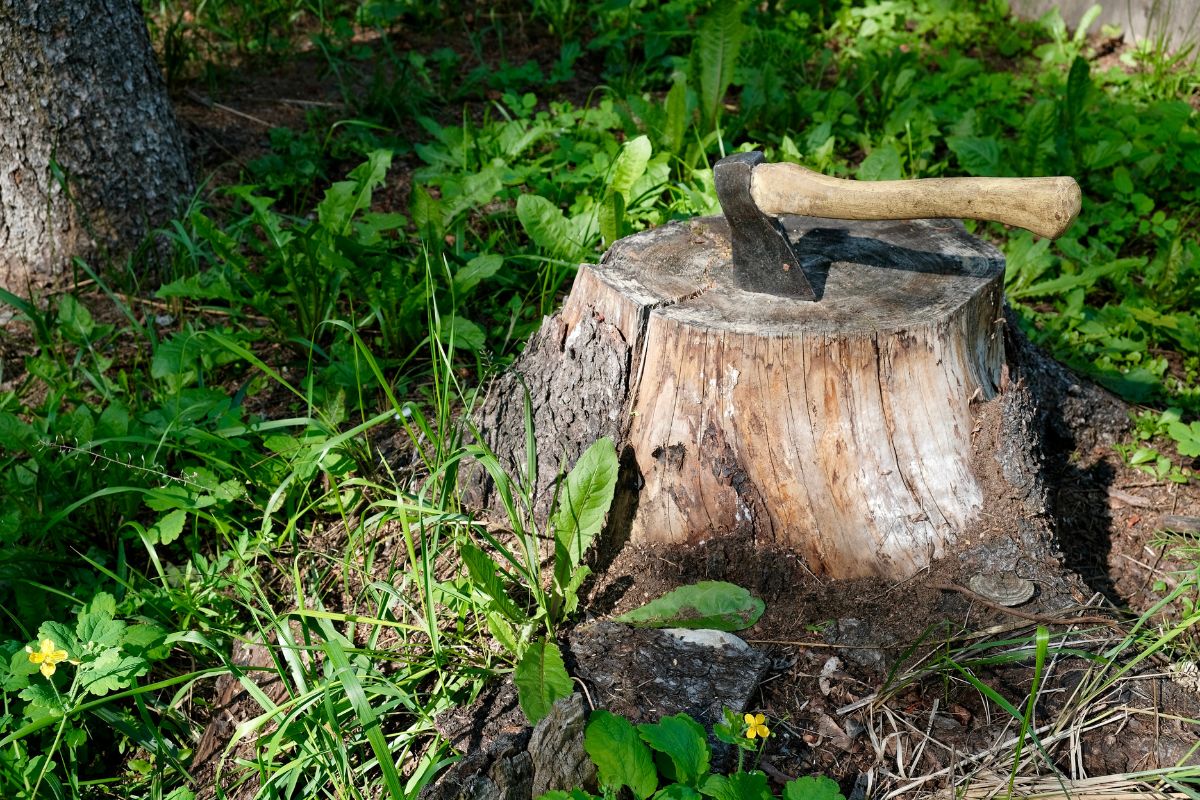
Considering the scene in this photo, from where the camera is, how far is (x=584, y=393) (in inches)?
88.5

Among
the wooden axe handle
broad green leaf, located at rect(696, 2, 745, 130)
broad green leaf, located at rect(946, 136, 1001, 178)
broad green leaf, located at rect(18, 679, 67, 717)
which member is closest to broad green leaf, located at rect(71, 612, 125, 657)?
broad green leaf, located at rect(18, 679, 67, 717)

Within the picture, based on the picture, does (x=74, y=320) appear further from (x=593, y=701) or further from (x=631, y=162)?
(x=593, y=701)

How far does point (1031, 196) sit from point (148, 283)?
2.79 metres

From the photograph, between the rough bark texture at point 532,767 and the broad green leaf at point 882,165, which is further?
the broad green leaf at point 882,165

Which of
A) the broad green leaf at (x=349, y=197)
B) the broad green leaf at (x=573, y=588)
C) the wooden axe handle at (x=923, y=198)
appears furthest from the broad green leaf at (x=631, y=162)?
the broad green leaf at (x=573, y=588)

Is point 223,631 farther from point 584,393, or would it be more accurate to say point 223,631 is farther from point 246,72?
point 246,72

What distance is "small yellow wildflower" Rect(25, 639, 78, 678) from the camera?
182 cm

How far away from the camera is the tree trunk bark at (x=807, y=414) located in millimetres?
2096

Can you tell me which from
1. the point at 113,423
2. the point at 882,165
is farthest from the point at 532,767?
the point at 882,165

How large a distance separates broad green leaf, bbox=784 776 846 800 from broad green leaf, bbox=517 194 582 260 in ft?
6.32

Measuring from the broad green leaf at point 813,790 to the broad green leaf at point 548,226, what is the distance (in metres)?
1.93

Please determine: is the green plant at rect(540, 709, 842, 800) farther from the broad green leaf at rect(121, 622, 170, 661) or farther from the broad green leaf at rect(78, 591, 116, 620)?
the broad green leaf at rect(78, 591, 116, 620)

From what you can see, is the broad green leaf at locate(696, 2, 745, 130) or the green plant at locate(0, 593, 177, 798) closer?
the green plant at locate(0, 593, 177, 798)

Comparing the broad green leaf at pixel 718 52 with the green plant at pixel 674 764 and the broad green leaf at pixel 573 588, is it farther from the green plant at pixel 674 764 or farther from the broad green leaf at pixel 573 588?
the green plant at pixel 674 764
